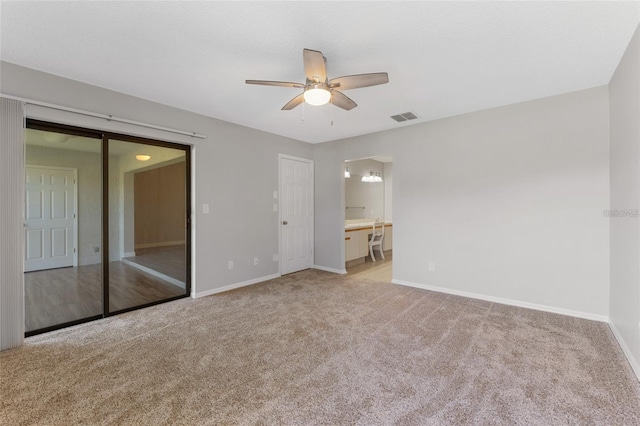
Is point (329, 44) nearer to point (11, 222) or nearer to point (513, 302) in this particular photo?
point (11, 222)

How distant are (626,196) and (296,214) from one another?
4.04m

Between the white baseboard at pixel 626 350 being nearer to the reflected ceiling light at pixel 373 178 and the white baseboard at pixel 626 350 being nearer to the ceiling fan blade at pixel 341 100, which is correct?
the ceiling fan blade at pixel 341 100

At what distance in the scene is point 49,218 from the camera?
377 centimetres

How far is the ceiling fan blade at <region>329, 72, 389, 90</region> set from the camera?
2.07 m

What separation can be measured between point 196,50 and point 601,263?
4.29 meters

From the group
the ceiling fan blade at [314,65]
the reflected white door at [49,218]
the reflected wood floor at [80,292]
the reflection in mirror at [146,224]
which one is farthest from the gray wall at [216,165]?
the ceiling fan blade at [314,65]

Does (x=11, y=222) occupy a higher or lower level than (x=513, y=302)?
higher

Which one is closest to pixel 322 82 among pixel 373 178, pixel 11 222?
pixel 11 222

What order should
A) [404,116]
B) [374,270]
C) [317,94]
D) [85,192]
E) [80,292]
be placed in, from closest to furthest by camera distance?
[317,94], [80,292], [404,116], [85,192], [374,270]

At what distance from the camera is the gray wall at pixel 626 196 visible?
200 centimetres

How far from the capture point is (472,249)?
3.58m

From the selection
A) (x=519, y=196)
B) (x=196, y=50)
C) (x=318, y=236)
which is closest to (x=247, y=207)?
(x=318, y=236)

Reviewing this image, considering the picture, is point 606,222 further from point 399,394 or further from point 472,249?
point 399,394

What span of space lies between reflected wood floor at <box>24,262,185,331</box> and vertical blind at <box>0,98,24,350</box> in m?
0.39
